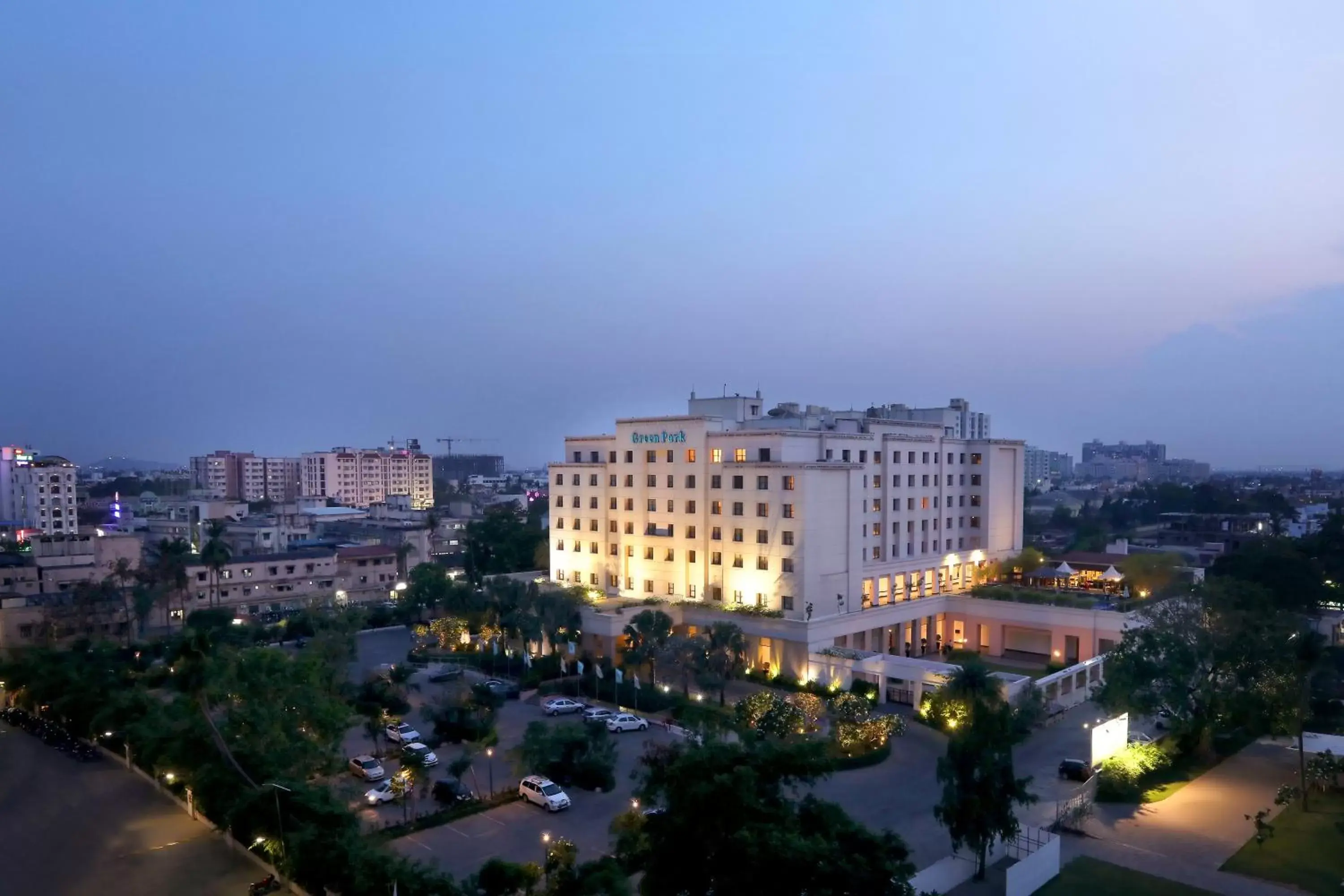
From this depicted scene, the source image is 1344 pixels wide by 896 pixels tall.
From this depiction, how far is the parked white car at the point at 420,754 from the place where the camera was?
27.1m

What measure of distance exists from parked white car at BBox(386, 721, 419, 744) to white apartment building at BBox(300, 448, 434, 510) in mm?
123095

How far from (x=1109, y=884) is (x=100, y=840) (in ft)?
89.9

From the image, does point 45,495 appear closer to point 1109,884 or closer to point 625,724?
point 625,724

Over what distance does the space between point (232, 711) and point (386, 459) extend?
147 metres

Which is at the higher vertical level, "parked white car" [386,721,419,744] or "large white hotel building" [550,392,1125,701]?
"large white hotel building" [550,392,1125,701]

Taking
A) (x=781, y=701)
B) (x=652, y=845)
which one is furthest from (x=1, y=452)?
(x=652, y=845)

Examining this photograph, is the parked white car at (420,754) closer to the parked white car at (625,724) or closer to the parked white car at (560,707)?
the parked white car at (560,707)

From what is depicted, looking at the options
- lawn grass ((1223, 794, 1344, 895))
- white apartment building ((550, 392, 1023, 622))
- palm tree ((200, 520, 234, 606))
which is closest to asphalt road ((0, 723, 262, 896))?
palm tree ((200, 520, 234, 606))

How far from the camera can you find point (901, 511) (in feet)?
170

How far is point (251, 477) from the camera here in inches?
6639

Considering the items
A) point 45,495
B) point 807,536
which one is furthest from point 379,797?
point 45,495

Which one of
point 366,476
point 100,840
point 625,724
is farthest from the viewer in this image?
point 366,476

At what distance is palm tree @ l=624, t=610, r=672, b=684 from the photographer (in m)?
39.8

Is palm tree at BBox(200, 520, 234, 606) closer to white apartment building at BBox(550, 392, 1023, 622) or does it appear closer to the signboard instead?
white apartment building at BBox(550, 392, 1023, 622)
